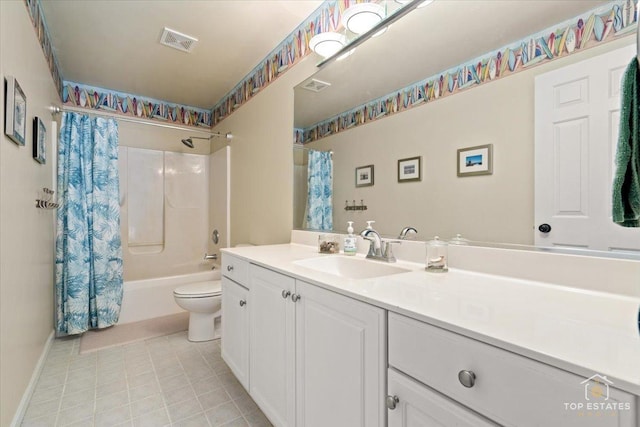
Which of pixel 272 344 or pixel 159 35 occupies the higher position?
pixel 159 35

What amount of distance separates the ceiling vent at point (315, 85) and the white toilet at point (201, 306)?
167 cm

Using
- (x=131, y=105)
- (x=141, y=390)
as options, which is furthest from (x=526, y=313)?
(x=131, y=105)

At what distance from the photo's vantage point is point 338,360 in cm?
93

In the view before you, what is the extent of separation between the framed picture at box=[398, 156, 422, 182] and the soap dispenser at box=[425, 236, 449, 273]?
0.32 meters

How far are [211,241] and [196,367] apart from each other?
70.3 inches

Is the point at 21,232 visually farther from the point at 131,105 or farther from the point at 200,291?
the point at 131,105

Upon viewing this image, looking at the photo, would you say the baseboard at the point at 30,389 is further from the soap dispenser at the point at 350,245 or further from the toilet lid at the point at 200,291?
the soap dispenser at the point at 350,245

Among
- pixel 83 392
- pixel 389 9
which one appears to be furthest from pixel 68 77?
pixel 389 9

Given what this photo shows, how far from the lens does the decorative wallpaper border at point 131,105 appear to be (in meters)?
2.94

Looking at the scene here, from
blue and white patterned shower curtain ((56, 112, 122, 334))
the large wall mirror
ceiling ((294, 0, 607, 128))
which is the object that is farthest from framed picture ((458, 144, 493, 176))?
blue and white patterned shower curtain ((56, 112, 122, 334))

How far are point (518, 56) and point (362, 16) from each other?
827 mm

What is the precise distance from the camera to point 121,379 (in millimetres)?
1847

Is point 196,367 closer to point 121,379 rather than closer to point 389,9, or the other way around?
point 121,379

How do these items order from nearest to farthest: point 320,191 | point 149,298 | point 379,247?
point 379,247 < point 320,191 < point 149,298
